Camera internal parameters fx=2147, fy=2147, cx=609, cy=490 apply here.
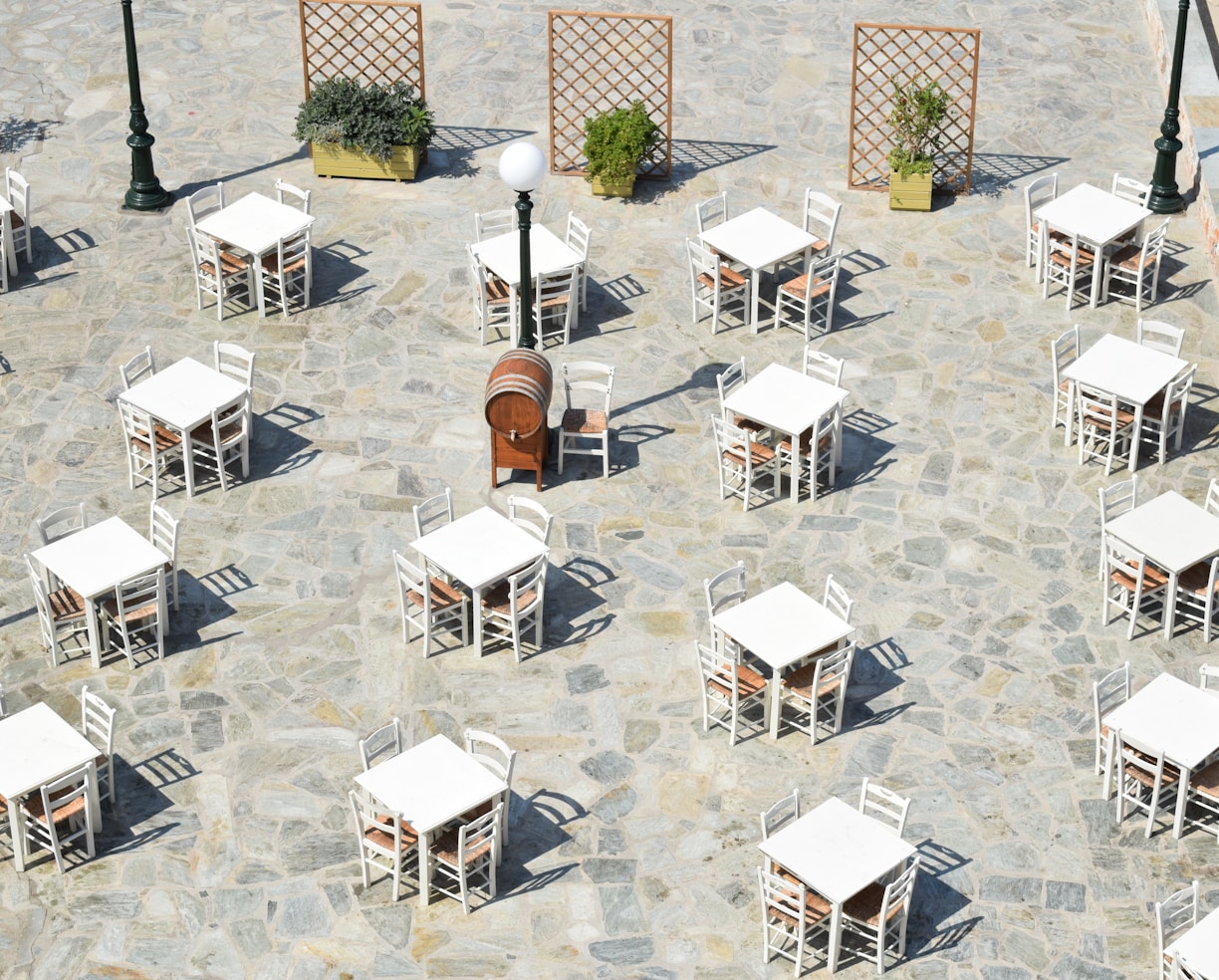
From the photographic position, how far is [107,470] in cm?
2080

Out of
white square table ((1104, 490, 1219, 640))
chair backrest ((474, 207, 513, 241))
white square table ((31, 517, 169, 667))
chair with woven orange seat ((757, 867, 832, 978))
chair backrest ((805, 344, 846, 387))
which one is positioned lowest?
chair with woven orange seat ((757, 867, 832, 978))

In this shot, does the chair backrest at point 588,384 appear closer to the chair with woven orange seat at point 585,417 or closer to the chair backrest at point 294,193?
the chair with woven orange seat at point 585,417

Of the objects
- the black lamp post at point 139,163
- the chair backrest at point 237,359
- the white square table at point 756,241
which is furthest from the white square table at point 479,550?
the black lamp post at point 139,163

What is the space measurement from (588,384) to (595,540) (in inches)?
63.8

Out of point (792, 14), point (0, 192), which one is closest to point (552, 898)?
point (0, 192)

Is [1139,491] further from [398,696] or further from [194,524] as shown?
[194,524]

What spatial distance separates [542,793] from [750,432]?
4.44m

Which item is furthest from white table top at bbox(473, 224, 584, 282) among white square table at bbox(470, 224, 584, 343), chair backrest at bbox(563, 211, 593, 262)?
chair backrest at bbox(563, 211, 593, 262)

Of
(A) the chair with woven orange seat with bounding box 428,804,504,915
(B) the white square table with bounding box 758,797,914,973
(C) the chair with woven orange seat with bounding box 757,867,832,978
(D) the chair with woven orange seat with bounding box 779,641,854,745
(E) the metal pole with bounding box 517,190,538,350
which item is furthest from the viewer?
(E) the metal pole with bounding box 517,190,538,350

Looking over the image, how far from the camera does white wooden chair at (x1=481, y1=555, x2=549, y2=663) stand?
1856 centimetres

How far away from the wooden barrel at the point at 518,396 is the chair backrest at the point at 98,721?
447cm

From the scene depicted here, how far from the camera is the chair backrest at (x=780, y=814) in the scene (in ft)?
53.4

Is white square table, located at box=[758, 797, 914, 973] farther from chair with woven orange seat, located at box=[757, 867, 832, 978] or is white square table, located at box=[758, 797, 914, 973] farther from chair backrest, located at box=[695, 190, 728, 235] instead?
chair backrest, located at box=[695, 190, 728, 235]

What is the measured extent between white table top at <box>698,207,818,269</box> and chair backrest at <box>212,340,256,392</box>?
16.4ft
